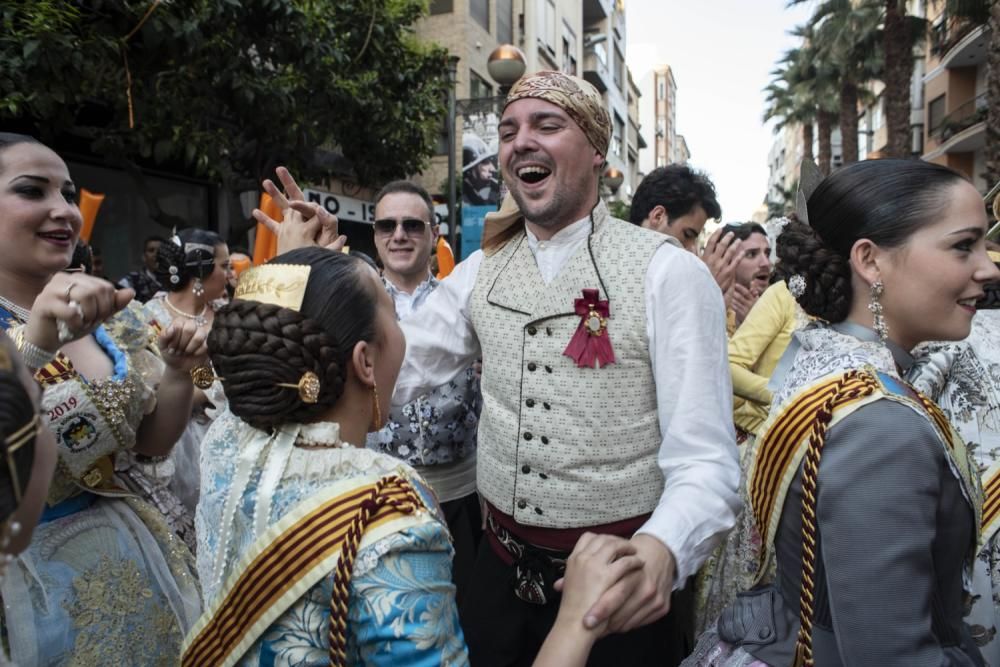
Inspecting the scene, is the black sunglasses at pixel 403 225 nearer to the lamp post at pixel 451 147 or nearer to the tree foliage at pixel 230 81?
the tree foliage at pixel 230 81

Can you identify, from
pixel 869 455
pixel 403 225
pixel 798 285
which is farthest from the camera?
pixel 403 225

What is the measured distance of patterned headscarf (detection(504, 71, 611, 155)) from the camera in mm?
2170

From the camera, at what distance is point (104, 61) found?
650 cm

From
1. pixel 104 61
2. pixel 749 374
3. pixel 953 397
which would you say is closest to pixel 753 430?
pixel 749 374

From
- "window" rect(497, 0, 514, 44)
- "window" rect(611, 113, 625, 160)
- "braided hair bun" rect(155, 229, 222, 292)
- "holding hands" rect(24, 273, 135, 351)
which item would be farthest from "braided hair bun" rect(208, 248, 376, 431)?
"window" rect(611, 113, 625, 160)

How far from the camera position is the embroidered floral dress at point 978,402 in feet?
6.90

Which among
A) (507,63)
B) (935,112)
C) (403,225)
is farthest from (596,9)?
(403,225)

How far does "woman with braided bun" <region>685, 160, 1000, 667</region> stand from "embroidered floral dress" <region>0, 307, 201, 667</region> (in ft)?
4.98

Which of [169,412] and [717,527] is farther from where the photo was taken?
[169,412]

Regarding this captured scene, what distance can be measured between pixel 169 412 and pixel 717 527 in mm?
1696

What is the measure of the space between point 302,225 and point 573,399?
3.07 ft

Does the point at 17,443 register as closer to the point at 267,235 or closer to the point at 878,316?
the point at 878,316

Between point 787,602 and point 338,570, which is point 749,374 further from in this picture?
point 338,570

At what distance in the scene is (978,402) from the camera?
2322 mm
